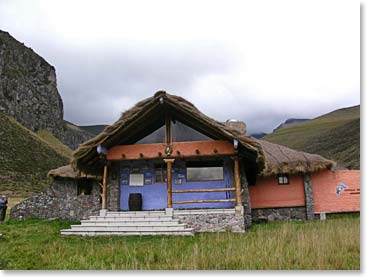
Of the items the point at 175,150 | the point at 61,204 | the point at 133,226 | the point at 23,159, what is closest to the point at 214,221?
the point at 133,226

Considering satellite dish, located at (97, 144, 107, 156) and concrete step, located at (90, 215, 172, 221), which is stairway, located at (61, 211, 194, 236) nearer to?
concrete step, located at (90, 215, 172, 221)

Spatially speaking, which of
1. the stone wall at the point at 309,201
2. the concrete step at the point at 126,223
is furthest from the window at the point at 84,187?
the stone wall at the point at 309,201

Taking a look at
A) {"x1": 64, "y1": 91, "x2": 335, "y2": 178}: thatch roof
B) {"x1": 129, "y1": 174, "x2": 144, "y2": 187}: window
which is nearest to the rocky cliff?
{"x1": 129, "y1": 174, "x2": 144, "y2": 187}: window

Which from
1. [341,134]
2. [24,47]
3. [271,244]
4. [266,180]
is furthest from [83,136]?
[271,244]

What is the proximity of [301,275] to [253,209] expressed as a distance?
405 inches

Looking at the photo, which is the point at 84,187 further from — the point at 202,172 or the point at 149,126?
the point at 202,172

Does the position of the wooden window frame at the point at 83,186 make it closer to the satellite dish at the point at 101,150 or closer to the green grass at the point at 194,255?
the satellite dish at the point at 101,150

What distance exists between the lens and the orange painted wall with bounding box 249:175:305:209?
15242 mm

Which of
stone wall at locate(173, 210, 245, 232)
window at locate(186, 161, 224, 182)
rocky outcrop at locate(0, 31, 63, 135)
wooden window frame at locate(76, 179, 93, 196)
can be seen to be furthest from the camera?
rocky outcrop at locate(0, 31, 63, 135)

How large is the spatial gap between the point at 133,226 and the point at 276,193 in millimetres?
7198

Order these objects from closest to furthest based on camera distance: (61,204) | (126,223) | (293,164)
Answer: (126,223) < (293,164) < (61,204)

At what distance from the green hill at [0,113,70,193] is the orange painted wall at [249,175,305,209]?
29.8 m

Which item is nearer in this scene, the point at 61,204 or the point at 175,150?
the point at 175,150

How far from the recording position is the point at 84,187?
16.2m
